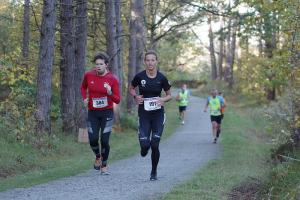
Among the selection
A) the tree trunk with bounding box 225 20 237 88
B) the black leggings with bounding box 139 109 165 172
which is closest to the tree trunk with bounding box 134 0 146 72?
the black leggings with bounding box 139 109 165 172

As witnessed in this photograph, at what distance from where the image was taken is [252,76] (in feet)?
155

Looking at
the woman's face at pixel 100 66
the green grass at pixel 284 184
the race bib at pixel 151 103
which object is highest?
the woman's face at pixel 100 66

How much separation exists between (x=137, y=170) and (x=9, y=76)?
4.08m

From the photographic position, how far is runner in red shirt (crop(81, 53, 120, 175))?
390 inches

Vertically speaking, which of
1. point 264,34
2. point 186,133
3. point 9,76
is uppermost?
point 264,34

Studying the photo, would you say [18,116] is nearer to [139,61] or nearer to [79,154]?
[79,154]

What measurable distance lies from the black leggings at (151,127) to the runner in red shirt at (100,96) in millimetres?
749

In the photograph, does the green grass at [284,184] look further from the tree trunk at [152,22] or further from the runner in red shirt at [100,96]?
the tree trunk at [152,22]

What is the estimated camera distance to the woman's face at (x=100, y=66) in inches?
388

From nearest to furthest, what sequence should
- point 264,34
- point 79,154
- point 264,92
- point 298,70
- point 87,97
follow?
point 87,97, point 298,70, point 79,154, point 264,34, point 264,92

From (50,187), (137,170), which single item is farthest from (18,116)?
(50,187)

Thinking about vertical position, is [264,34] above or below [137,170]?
above

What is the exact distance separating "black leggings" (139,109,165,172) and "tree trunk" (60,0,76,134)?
867 cm

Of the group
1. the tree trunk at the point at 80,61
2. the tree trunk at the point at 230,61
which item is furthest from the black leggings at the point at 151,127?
the tree trunk at the point at 230,61
